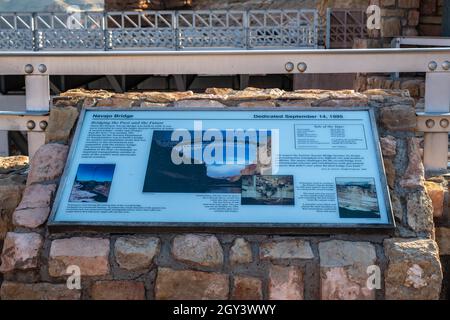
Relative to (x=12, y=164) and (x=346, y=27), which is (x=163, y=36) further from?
(x=12, y=164)

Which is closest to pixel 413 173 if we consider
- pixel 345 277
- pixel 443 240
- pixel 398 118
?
pixel 398 118

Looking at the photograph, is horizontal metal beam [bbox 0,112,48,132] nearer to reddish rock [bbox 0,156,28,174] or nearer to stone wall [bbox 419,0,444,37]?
reddish rock [bbox 0,156,28,174]

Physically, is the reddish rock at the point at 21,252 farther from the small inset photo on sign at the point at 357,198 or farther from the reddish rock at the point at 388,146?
the reddish rock at the point at 388,146

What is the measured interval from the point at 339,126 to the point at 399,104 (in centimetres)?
44

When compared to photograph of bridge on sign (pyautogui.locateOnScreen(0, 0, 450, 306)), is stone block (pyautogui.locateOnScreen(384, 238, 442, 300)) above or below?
below

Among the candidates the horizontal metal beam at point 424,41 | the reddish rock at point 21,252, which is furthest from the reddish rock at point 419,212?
the horizontal metal beam at point 424,41

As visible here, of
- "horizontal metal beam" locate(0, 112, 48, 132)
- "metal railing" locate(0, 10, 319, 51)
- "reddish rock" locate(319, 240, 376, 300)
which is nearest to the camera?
"reddish rock" locate(319, 240, 376, 300)

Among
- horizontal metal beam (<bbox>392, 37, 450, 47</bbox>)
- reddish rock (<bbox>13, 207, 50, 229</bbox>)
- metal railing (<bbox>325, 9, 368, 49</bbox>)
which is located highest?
metal railing (<bbox>325, 9, 368, 49</bbox>)

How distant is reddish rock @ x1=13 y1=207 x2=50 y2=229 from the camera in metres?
3.18

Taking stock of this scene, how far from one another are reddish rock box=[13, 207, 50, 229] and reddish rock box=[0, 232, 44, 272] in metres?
0.06

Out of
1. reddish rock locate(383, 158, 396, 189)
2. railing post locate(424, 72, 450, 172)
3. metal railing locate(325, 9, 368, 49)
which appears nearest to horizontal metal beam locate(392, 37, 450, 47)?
metal railing locate(325, 9, 368, 49)

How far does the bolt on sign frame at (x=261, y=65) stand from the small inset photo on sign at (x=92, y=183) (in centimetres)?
66

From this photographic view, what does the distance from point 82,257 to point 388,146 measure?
1.66 metres
